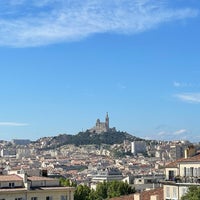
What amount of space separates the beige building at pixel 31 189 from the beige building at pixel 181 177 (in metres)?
8.95

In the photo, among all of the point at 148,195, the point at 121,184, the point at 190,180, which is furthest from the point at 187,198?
the point at 121,184

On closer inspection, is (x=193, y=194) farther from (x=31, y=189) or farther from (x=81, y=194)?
(x=81, y=194)

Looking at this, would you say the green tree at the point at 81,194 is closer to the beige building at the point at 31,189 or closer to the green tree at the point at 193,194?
the beige building at the point at 31,189

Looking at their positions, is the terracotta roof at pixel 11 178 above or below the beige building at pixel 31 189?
above

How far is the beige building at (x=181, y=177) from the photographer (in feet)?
160

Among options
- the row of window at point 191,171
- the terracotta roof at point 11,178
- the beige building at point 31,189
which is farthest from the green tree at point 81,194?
the row of window at point 191,171

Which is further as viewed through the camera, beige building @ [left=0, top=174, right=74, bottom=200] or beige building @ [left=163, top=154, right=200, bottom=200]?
beige building @ [left=0, top=174, right=74, bottom=200]

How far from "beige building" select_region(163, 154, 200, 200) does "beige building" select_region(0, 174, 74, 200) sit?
8951 mm

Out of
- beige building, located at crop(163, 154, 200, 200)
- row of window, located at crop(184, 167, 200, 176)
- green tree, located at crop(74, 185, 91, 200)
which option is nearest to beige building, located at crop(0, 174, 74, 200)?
beige building, located at crop(163, 154, 200, 200)

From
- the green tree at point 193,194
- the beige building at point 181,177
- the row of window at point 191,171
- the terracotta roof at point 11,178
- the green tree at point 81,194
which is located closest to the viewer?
the green tree at point 193,194

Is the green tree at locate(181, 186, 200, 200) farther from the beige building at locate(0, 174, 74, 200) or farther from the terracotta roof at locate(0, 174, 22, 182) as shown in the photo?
the terracotta roof at locate(0, 174, 22, 182)

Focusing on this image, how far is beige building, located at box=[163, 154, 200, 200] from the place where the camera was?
48625 millimetres

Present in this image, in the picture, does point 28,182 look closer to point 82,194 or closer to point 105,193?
point 82,194

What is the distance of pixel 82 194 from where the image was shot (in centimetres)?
8794
